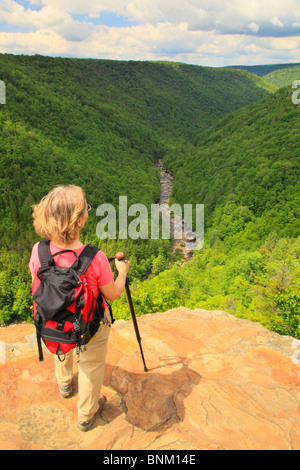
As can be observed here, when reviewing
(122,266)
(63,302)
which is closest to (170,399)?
(122,266)

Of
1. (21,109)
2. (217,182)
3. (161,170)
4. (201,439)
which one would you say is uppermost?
(21,109)

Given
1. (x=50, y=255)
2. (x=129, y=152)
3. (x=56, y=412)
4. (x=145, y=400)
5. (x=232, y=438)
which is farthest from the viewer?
(x=129, y=152)

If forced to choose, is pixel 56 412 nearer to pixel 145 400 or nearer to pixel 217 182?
pixel 145 400

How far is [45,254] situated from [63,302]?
0.60 metres

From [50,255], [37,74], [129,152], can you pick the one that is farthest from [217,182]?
[37,74]

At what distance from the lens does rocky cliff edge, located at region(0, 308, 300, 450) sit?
3756mm

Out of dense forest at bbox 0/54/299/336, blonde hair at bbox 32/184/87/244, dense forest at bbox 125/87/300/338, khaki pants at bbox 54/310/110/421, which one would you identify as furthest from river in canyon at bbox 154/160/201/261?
blonde hair at bbox 32/184/87/244

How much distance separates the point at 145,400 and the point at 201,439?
111 cm

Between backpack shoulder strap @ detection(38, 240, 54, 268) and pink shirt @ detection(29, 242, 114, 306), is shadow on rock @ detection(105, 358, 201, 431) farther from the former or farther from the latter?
backpack shoulder strap @ detection(38, 240, 54, 268)

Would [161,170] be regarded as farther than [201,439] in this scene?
Yes

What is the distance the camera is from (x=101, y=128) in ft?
391

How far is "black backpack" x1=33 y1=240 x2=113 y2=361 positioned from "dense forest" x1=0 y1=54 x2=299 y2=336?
11696 mm

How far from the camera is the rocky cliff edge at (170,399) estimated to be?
3756 mm

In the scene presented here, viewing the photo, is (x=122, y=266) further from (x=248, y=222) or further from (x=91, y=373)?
(x=248, y=222)
